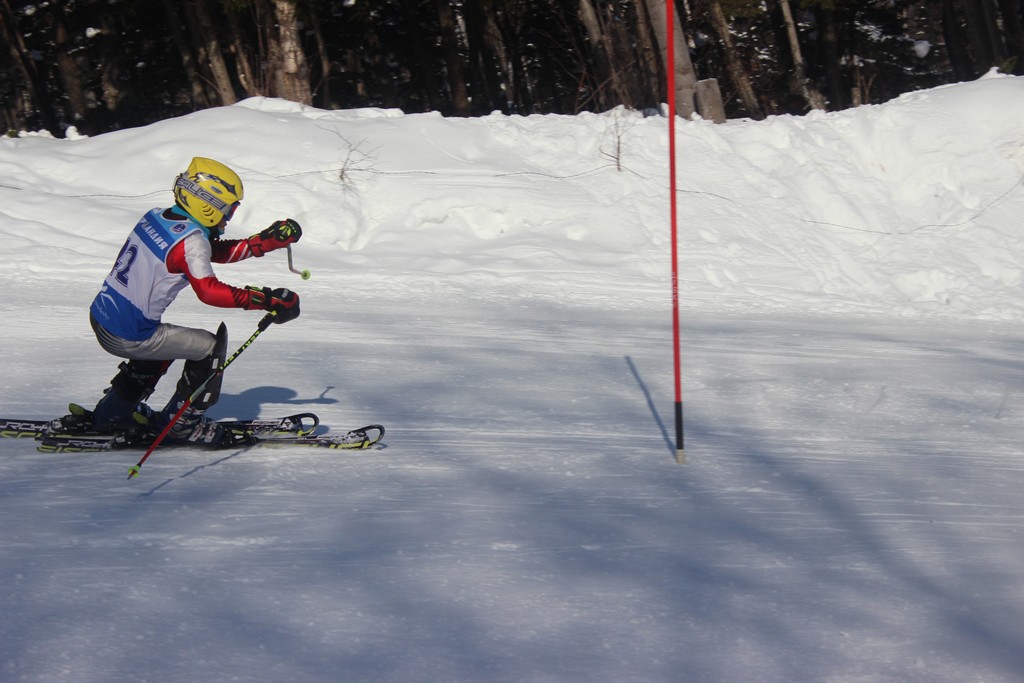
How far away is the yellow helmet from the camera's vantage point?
5.06m

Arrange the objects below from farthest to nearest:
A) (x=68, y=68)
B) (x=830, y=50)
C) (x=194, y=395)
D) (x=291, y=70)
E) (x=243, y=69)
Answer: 1. (x=830, y=50)
2. (x=68, y=68)
3. (x=243, y=69)
4. (x=291, y=70)
5. (x=194, y=395)

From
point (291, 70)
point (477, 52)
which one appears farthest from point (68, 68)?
point (291, 70)

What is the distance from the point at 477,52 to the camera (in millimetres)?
23719

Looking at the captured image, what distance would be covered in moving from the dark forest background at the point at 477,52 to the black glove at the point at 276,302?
455 inches

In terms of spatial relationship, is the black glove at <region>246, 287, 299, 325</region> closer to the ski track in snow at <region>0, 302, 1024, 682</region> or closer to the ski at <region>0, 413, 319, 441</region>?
the ski track in snow at <region>0, 302, 1024, 682</region>

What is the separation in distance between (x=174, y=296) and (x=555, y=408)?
8.25ft

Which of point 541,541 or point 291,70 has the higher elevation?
point 291,70

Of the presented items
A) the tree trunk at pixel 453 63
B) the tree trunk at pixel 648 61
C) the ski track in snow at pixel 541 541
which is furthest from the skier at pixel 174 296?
the tree trunk at pixel 453 63

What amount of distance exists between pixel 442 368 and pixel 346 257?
3197 millimetres

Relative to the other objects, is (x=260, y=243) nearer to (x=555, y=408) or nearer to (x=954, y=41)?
(x=555, y=408)

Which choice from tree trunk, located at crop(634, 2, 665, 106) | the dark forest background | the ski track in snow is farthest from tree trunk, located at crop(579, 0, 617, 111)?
the ski track in snow

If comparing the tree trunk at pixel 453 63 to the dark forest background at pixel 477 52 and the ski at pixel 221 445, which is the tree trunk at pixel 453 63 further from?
the ski at pixel 221 445

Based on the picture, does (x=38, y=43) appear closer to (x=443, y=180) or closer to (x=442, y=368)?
(x=443, y=180)

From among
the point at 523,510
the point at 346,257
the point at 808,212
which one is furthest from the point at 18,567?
the point at 808,212
